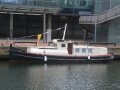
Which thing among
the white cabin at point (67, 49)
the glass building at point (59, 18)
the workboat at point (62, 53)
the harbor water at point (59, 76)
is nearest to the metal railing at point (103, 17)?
the glass building at point (59, 18)

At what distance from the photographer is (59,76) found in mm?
54469

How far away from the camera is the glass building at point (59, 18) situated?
7931 centimetres

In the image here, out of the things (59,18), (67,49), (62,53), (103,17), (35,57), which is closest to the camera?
(35,57)

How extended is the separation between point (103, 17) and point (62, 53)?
13.4 meters

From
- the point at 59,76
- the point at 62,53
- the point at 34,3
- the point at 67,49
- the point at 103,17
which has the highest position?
the point at 34,3

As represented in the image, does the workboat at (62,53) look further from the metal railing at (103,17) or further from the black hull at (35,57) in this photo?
the metal railing at (103,17)


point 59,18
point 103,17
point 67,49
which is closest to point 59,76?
point 67,49

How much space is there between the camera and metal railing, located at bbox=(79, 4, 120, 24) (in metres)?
76.2

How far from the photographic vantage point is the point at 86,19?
81438 mm

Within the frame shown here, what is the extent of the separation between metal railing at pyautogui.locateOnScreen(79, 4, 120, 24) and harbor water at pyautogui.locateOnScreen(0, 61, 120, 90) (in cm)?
1044

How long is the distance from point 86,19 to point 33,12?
32.0ft

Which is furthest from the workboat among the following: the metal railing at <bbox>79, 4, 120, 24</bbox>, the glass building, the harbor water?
the glass building

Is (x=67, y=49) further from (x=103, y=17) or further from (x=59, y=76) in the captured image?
(x=59, y=76)

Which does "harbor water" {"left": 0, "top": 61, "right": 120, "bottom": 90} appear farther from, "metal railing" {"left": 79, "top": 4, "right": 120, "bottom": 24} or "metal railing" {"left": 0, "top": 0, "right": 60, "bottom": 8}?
"metal railing" {"left": 0, "top": 0, "right": 60, "bottom": 8}
